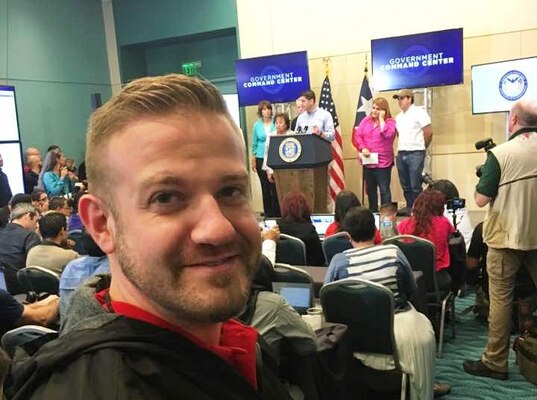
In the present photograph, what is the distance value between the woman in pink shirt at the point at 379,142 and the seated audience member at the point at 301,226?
3.03m

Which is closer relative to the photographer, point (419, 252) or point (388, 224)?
point (419, 252)

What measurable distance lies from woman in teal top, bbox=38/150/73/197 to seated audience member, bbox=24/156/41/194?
2.19 ft

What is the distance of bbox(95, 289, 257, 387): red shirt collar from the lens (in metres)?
0.70

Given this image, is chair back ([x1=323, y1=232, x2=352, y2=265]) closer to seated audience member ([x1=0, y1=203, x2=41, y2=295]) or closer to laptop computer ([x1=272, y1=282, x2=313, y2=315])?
laptop computer ([x1=272, y1=282, x2=313, y2=315])

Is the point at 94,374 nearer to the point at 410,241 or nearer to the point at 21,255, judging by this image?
the point at 410,241

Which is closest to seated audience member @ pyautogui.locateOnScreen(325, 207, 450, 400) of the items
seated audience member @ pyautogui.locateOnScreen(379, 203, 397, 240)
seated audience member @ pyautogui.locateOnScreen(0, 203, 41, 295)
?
seated audience member @ pyautogui.locateOnScreen(379, 203, 397, 240)

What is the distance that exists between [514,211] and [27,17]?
28.5 feet

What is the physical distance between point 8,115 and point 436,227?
23.7ft

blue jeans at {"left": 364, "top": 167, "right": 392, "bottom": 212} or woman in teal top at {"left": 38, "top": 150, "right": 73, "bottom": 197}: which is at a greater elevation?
woman in teal top at {"left": 38, "top": 150, "right": 73, "bottom": 197}

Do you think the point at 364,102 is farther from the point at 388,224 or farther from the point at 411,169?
the point at 388,224

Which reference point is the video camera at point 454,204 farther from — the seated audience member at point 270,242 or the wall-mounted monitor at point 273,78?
the wall-mounted monitor at point 273,78

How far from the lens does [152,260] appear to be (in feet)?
2.24

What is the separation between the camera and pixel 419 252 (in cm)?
340

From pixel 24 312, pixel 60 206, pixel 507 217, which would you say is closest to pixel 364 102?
pixel 60 206
